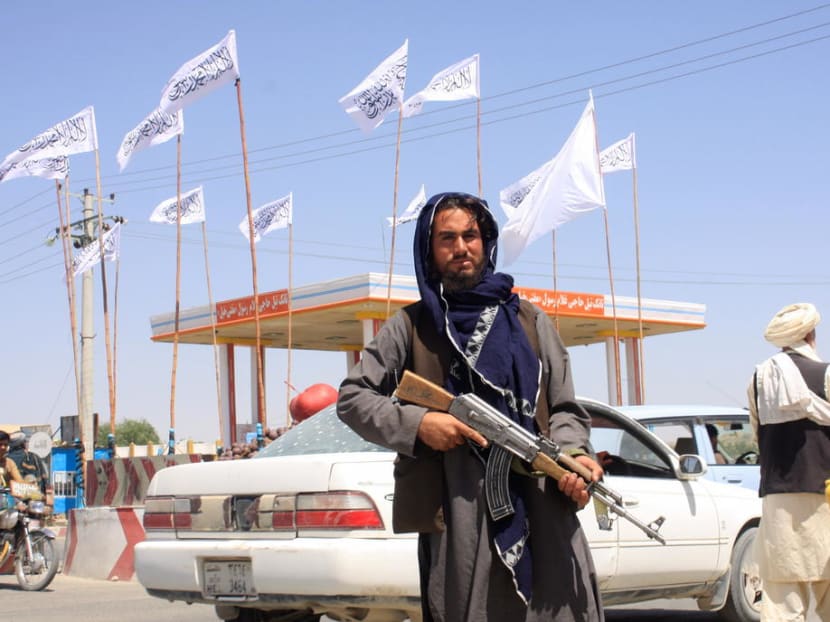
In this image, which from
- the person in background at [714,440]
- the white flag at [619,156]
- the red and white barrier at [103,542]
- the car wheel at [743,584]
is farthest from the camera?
the white flag at [619,156]

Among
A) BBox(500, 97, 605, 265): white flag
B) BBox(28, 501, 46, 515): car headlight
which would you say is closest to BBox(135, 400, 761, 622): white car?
BBox(28, 501, 46, 515): car headlight

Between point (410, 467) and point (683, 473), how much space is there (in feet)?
11.9

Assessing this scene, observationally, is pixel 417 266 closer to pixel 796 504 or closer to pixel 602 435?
pixel 796 504

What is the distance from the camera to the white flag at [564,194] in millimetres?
18266

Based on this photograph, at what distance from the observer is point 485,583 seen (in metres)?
3.13

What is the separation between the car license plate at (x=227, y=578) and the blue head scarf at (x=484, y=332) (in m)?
2.37

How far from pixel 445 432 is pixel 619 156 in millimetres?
22593

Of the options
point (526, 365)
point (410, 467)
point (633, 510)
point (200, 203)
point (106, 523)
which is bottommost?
point (106, 523)

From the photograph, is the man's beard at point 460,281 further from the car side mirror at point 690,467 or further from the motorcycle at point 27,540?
the motorcycle at point 27,540

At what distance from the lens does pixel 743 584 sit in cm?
718

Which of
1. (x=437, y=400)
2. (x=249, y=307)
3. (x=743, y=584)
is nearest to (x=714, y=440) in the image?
(x=743, y=584)

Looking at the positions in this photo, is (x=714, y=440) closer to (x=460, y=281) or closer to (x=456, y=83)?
(x=460, y=281)

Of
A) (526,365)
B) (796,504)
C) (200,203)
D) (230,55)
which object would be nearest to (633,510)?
(796,504)

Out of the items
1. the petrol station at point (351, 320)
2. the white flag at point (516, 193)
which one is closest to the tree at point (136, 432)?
the petrol station at point (351, 320)
